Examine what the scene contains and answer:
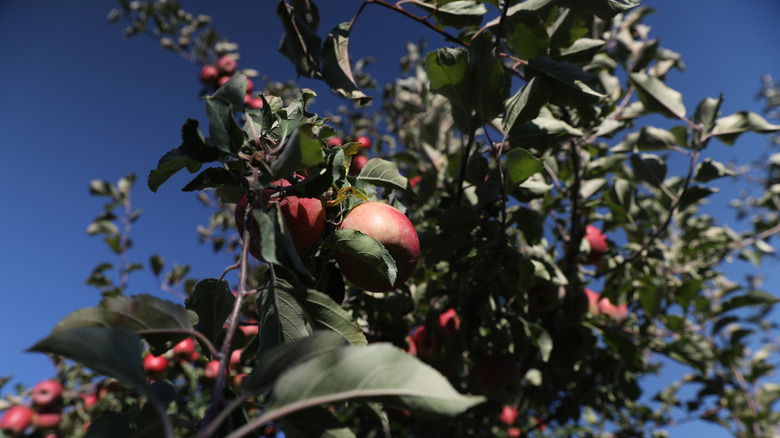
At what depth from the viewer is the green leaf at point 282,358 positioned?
53 centimetres

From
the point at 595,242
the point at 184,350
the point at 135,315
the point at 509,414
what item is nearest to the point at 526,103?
the point at 135,315

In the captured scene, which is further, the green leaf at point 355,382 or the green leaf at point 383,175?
the green leaf at point 383,175

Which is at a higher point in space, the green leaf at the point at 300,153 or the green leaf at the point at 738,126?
the green leaf at the point at 738,126

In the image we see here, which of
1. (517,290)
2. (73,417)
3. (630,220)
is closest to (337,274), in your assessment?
(517,290)

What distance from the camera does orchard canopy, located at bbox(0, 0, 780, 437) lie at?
563 millimetres

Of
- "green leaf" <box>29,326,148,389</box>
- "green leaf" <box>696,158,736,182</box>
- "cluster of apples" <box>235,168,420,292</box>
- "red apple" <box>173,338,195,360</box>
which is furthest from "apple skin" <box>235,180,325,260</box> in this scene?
"red apple" <box>173,338,195,360</box>

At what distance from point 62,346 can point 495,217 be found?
1.23 m

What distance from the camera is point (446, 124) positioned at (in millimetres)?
2352

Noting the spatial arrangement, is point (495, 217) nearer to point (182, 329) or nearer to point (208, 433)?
point (182, 329)

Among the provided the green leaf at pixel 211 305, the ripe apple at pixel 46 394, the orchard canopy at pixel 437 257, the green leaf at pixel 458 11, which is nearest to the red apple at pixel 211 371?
the orchard canopy at pixel 437 257

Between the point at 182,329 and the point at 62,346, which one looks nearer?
the point at 62,346

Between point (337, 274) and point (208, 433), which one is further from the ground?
point (337, 274)

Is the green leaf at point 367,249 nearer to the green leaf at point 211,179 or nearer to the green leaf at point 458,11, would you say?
the green leaf at point 211,179

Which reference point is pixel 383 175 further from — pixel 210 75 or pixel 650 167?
pixel 210 75
